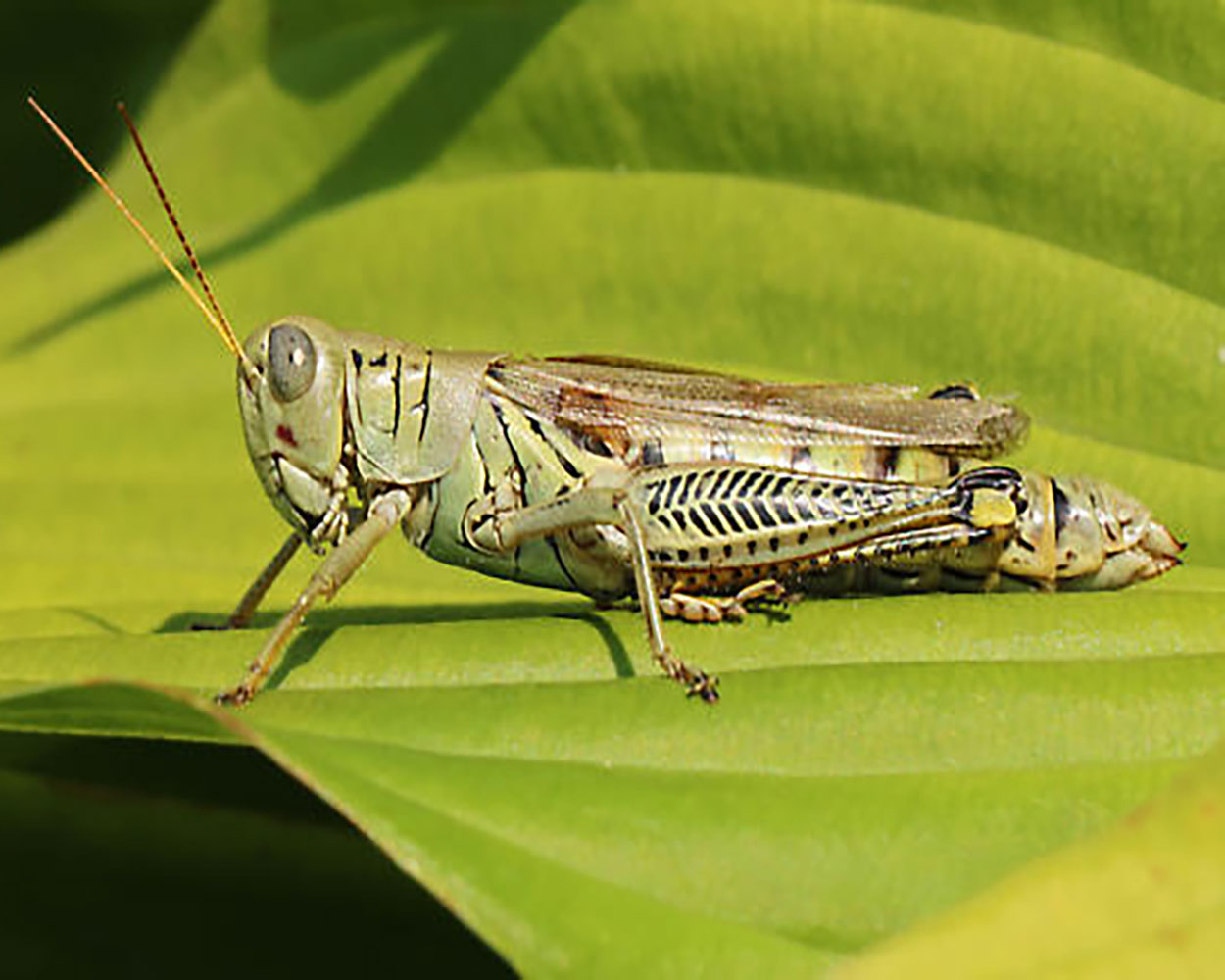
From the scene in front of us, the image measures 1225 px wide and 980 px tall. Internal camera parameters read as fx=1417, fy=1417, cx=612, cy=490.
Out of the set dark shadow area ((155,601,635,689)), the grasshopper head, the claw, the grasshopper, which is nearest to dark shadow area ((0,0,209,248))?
the grasshopper

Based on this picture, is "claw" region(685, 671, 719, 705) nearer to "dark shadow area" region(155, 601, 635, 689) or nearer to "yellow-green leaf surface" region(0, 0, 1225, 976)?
"yellow-green leaf surface" region(0, 0, 1225, 976)

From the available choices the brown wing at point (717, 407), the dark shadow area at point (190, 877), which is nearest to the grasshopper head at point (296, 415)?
the brown wing at point (717, 407)

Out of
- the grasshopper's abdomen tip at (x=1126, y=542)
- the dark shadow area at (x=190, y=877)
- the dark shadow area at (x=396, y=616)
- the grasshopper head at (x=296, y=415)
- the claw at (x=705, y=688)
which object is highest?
the grasshopper head at (x=296, y=415)

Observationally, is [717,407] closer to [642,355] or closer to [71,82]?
[642,355]

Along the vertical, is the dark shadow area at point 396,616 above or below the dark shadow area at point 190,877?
above

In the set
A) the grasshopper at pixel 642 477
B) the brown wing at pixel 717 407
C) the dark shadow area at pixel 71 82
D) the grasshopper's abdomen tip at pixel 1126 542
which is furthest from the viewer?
the dark shadow area at pixel 71 82

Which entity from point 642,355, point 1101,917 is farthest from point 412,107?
A: point 1101,917

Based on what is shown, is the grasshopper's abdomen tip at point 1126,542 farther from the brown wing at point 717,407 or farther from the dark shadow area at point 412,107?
the dark shadow area at point 412,107
